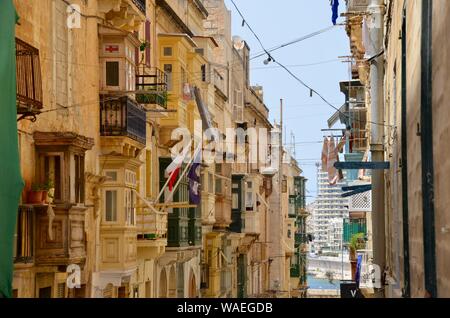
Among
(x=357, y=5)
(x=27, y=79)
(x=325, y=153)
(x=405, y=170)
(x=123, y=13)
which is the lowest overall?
(x=405, y=170)

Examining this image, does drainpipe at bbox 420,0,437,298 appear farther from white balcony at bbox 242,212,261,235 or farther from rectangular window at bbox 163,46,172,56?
white balcony at bbox 242,212,261,235

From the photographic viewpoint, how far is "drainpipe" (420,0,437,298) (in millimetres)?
13273

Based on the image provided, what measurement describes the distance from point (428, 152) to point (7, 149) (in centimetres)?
508


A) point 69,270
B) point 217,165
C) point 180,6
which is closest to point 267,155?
point 217,165

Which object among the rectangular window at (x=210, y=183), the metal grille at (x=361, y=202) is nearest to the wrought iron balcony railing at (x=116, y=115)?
the rectangular window at (x=210, y=183)

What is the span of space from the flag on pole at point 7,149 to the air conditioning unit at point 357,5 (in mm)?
25943

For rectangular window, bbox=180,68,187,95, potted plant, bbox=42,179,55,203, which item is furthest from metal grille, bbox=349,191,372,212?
potted plant, bbox=42,179,55,203

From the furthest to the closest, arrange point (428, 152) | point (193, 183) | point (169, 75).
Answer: point (193, 183) → point (169, 75) → point (428, 152)

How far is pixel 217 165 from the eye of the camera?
4472cm

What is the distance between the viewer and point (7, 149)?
49.7ft

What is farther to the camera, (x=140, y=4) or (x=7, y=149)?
(x=140, y=4)

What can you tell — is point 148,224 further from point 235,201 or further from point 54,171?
point 235,201

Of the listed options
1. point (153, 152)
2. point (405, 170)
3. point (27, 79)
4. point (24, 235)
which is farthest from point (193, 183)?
point (27, 79)

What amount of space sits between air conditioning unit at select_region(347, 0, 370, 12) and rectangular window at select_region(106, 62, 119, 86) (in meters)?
16.1
